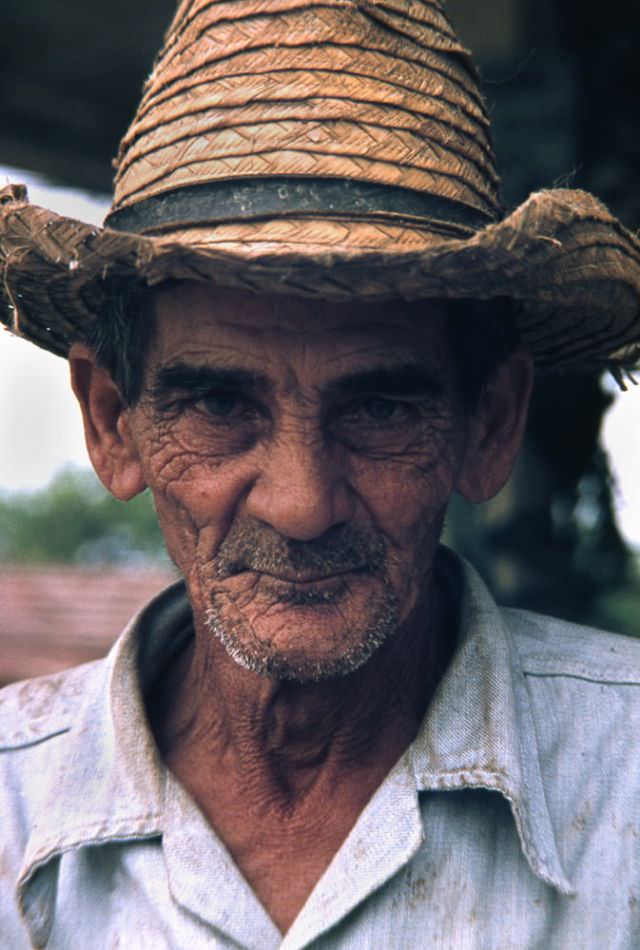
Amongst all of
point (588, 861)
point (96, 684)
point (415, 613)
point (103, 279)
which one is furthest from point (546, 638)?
point (103, 279)

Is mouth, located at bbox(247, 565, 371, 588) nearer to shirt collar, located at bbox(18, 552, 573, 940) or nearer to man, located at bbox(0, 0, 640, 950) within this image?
man, located at bbox(0, 0, 640, 950)

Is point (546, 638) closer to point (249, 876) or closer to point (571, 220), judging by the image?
point (249, 876)

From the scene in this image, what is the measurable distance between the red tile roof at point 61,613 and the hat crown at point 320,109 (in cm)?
460

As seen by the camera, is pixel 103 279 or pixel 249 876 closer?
pixel 103 279

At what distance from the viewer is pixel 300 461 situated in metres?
1.85

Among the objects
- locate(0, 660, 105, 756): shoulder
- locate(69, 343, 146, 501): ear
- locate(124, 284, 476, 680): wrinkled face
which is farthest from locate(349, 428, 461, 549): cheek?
locate(0, 660, 105, 756): shoulder

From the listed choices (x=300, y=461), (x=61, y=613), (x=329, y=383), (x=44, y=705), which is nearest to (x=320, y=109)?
(x=329, y=383)

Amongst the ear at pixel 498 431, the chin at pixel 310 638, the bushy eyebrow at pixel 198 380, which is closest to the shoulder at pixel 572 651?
the ear at pixel 498 431

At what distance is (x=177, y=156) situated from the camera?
74.3 inches

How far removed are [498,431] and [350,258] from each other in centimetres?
74

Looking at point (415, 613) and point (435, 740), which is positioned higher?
point (415, 613)

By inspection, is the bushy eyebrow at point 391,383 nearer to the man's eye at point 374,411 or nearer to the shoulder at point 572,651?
the man's eye at point 374,411

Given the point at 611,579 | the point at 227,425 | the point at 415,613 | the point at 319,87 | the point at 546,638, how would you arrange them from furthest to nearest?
the point at 611,579
the point at 546,638
the point at 415,613
the point at 227,425
the point at 319,87

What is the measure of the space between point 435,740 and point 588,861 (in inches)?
13.0
